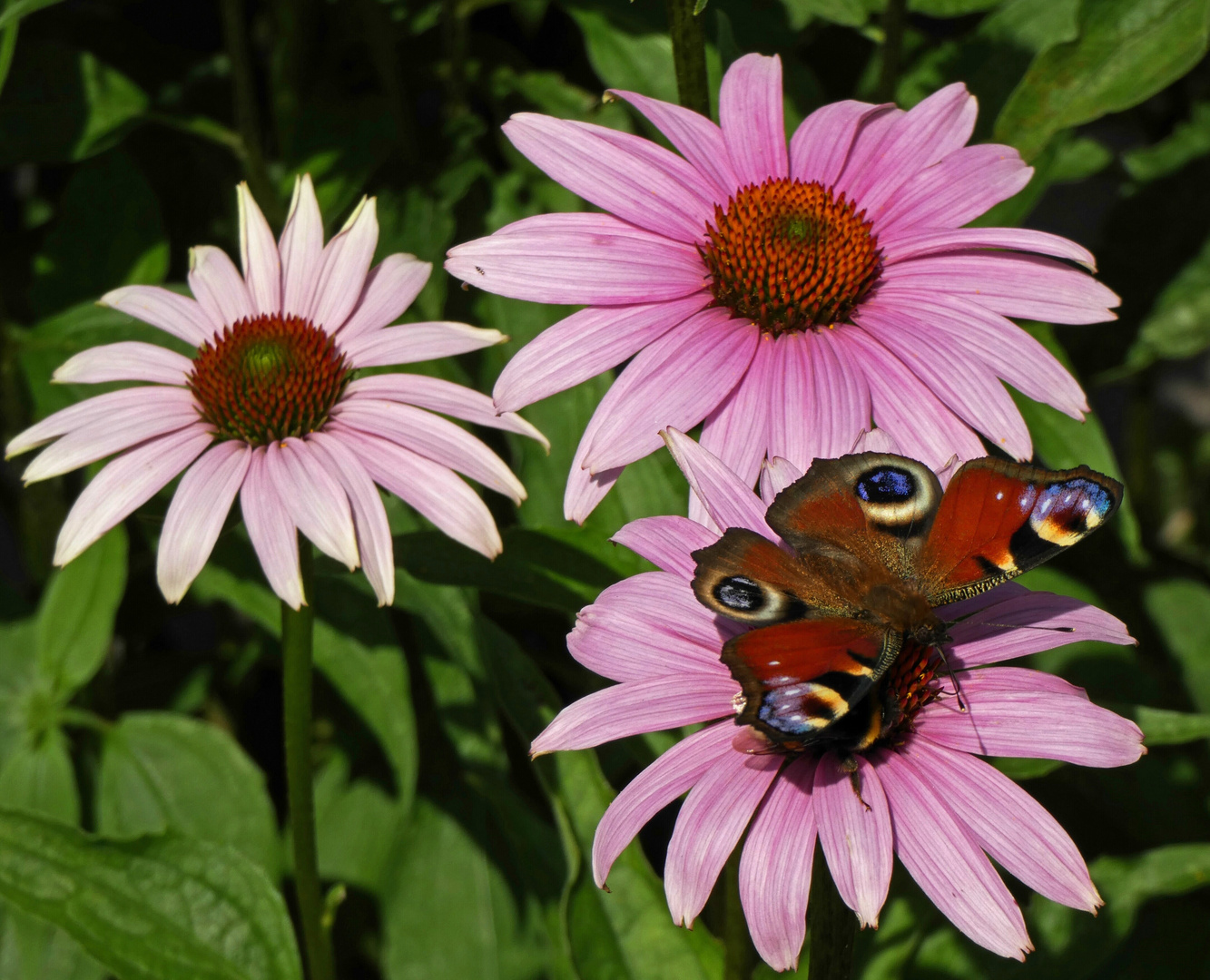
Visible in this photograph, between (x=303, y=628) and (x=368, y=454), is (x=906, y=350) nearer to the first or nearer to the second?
(x=368, y=454)

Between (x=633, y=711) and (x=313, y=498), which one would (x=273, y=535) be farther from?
(x=633, y=711)

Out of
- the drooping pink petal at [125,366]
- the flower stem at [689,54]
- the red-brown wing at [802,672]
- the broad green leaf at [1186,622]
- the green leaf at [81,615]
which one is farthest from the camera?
the broad green leaf at [1186,622]

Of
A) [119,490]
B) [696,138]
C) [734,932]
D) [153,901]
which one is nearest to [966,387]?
[696,138]

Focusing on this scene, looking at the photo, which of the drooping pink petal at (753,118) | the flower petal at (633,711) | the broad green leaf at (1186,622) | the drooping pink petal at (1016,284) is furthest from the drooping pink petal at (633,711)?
the broad green leaf at (1186,622)

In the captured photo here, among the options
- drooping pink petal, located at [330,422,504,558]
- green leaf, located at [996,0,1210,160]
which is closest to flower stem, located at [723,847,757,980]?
drooping pink petal, located at [330,422,504,558]

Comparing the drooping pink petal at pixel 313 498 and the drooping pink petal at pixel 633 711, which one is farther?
the drooping pink petal at pixel 313 498

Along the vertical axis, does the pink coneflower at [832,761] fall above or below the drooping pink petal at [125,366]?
below

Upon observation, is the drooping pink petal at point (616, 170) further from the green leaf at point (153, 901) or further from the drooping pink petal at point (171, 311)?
the green leaf at point (153, 901)

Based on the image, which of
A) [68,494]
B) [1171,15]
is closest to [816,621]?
[1171,15]
